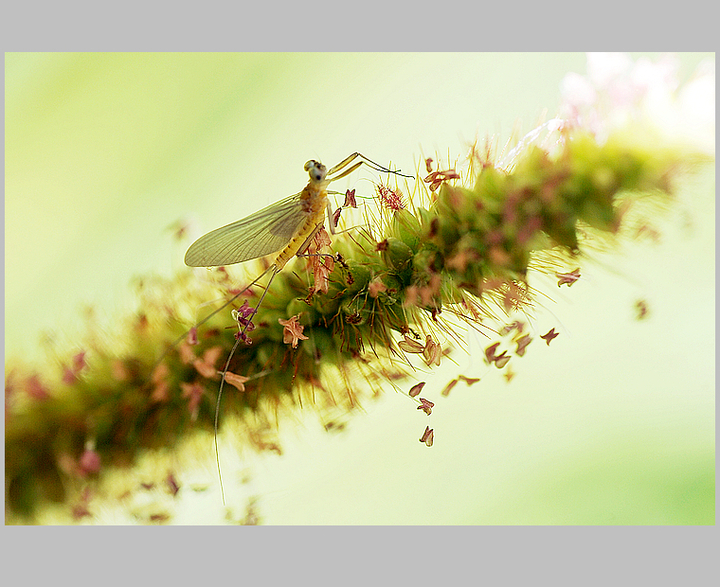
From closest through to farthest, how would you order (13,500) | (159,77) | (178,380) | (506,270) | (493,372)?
(506,270) < (178,380) < (13,500) < (493,372) < (159,77)

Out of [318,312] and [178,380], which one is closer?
[318,312]

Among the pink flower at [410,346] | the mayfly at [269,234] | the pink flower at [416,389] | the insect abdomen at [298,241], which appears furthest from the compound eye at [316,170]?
the pink flower at [416,389]

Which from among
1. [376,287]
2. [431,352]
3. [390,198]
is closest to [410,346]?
[431,352]

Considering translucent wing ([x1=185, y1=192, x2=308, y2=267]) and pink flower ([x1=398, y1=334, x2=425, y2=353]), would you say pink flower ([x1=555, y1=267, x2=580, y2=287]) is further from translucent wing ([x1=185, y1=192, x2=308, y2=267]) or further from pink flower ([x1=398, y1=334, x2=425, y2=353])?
translucent wing ([x1=185, y1=192, x2=308, y2=267])

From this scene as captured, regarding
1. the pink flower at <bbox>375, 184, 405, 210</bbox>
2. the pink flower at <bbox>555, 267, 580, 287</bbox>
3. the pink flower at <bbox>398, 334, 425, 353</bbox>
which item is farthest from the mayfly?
the pink flower at <bbox>555, 267, 580, 287</bbox>

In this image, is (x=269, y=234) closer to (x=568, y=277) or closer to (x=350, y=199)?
(x=350, y=199)

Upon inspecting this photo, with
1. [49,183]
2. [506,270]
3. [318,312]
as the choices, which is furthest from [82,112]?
[506,270]

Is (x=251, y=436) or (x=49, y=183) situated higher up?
(x=49, y=183)

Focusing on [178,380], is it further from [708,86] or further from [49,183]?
[49,183]
